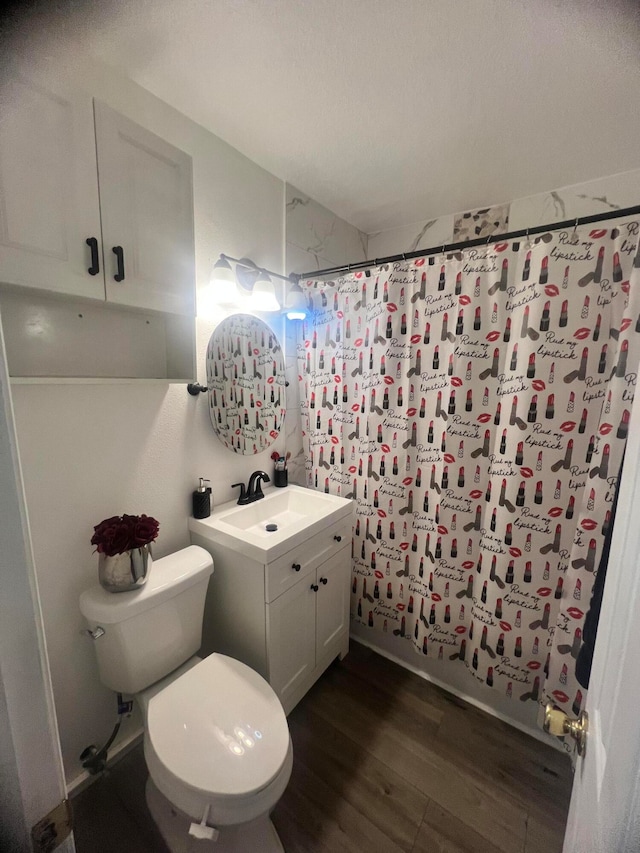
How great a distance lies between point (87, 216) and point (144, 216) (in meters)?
0.17

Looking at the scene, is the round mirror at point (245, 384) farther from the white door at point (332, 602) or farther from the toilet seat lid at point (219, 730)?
the toilet seat lid at point (219, 730)

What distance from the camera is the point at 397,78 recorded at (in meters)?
1.12

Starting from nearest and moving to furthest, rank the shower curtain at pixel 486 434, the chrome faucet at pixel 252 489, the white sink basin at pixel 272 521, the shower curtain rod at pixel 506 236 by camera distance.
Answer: the shower curtain rod at pixel 506 236 → the shower curtain at pixel 486 434 → the white sink basin at pixel 272 521 → the chrome faucet at pixel 252 489

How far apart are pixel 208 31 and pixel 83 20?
13.3 inches

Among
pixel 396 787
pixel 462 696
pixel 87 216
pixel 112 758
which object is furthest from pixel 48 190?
pixel 462 696

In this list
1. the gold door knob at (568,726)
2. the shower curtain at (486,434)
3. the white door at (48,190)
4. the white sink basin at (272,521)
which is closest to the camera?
the gold door knob at (568,726)

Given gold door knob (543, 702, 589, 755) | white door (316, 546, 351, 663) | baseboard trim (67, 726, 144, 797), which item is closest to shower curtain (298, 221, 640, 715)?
white door (316, 546, 351, 663)

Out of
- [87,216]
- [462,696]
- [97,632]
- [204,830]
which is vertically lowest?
[462,696]

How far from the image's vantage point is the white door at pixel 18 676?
405mm

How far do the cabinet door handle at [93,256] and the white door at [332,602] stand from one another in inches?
54.3

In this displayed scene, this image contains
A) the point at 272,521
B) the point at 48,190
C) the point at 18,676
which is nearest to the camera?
the point at 18,676

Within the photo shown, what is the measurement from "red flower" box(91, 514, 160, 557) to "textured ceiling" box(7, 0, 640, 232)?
1.37 m

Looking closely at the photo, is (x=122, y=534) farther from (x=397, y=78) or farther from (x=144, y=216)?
(x=397, y=78)

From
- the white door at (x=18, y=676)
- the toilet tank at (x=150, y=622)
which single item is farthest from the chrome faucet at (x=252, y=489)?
the white door at (x=18, y=676)
